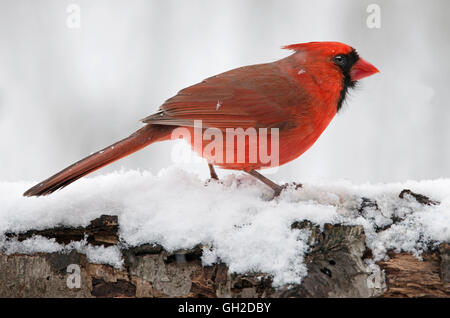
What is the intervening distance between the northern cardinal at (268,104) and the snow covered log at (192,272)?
1.45ft

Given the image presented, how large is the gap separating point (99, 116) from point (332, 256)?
9.10ft

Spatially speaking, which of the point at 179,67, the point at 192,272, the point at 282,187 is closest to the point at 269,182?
the point at 282,187

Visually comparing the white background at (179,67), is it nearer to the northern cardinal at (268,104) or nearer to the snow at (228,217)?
the northern cardinal at (268,104)

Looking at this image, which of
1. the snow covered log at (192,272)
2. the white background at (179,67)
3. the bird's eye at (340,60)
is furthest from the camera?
the white background at (179,67)

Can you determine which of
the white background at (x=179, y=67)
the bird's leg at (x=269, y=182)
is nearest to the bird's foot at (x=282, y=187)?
the bird's leg at (x=269, y=182)

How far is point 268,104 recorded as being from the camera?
2.49m

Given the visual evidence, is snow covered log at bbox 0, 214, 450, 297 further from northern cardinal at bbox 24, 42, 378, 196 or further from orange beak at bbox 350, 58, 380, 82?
orange beak at bbox 350, 58, 380, 82

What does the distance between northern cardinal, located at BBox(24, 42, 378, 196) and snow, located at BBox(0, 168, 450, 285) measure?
0.68 feet

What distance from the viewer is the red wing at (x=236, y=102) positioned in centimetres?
244


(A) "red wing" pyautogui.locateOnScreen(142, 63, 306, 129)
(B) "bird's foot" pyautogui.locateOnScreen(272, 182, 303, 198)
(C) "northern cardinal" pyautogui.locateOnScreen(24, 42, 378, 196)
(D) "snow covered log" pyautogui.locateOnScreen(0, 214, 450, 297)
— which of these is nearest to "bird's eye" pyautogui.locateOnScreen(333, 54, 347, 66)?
(C) "northern cardinal" pyautogui.locateOnScreen(24, 42, 378, 196)

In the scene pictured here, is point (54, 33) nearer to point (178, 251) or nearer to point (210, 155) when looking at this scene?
point (210, 155)

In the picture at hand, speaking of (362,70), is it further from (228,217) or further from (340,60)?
(228,217)

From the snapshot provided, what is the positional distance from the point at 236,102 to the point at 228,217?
2.32ft

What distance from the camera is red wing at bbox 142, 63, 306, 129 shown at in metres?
2.44
